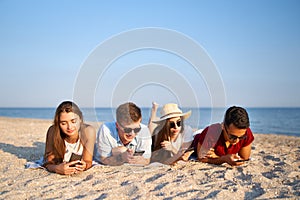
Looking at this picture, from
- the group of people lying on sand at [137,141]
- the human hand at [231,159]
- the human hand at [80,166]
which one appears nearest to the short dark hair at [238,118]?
the group of people lying on sand at [137,141]

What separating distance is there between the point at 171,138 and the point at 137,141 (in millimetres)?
585

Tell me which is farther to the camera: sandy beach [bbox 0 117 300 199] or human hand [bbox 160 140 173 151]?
human hand [bbox 160 140 173 151]

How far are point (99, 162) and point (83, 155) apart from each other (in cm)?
46

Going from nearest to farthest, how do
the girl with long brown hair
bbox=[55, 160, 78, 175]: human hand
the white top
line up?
bbox=[55, 160, 78, 175]: human hand
the girl with long brown hair
the white top

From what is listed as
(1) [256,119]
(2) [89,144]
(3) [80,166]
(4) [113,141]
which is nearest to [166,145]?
(4) [113,141]

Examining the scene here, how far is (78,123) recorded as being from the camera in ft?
14.6

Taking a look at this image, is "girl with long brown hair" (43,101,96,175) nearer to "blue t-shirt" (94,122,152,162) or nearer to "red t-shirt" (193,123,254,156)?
"blue t-shirt" (94,122,152,162)

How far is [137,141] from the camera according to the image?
461 cm

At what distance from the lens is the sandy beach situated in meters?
3.25

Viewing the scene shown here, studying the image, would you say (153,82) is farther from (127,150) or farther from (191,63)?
(127,150)

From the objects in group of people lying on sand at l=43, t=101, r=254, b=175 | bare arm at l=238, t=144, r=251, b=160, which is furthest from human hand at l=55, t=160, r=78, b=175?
bare arm at l=238, t=144, r=251, b=160

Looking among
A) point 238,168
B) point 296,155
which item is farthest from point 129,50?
point 296,155

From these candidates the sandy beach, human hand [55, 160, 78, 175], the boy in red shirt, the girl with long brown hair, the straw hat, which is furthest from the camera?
the straw hat

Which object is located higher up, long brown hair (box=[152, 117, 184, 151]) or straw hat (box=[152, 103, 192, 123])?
straw hat (box=[152, 103, 192, 123])
